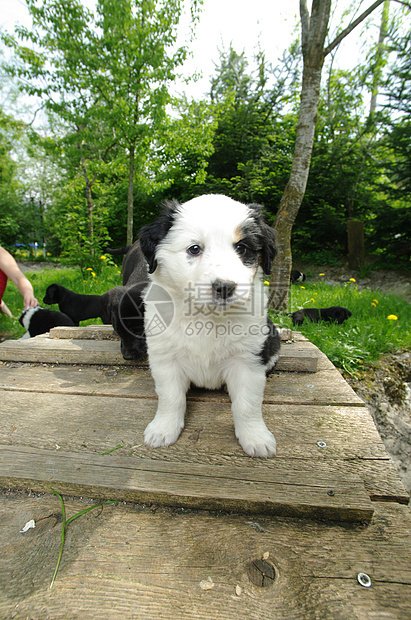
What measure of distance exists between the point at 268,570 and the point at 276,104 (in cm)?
1392

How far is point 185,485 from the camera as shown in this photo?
4.05 feet

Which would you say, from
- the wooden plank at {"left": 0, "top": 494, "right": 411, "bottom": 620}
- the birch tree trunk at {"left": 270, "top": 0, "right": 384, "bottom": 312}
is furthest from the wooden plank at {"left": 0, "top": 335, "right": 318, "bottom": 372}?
the birch tree trunk at {"left": 270, "top": 0, "right": 384, "bottom": 312}

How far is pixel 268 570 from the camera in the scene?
0.97 m

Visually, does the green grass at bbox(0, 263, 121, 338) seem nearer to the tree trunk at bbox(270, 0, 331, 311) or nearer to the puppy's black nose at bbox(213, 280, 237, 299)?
the tree trunk at bbox(270, 0, 331, 311)

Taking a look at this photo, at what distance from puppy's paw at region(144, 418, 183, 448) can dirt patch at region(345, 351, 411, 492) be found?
1.95 meters

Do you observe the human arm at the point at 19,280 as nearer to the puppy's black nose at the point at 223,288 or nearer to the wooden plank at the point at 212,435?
the wooden plank at the point at 212,435

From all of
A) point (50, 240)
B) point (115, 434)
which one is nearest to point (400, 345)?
point (115, 434)

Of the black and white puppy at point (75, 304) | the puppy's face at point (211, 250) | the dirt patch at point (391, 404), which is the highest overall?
the puppy's face at point (211, 250)

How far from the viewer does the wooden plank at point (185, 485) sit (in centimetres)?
115

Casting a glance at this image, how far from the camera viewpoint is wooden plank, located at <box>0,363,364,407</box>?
196 centimetres

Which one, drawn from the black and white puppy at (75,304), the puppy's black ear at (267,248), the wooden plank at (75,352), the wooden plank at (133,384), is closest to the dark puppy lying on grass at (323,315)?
the wooden plank at (75,352)

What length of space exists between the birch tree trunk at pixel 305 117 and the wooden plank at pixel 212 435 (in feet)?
8.09

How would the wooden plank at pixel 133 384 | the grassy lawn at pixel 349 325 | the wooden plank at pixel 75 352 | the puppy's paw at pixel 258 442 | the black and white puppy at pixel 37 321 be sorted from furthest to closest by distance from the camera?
the black and white puppy at pixel 37 321 < the grassy lawn at pixel 349 325 < the wooden plank at pixel 75 352 < the wooden plank at pixel 133 384 < the puppy's paw at pixel 258 442

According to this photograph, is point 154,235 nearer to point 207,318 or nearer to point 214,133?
point 207,318
